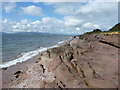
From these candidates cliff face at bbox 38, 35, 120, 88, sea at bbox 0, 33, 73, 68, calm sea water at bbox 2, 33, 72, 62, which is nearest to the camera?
cliff face at bbox 38, 35, 120, 88

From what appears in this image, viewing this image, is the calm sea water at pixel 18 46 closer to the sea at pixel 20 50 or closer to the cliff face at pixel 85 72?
the sea at pixel 20 50

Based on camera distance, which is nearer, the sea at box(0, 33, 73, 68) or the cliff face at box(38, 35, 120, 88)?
the cliff face at box(38, 35, 120, 88)

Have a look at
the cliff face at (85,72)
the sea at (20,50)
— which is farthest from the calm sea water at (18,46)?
the cliff face at (85,72)

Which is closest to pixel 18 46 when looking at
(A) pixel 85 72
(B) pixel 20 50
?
(B) pixel 20 50

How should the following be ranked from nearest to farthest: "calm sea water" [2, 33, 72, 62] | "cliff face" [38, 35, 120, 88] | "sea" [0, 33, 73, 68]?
"cliff face" [38, 35, 120, 88] → "sea" [0, 33, 73, 68] → "calm sea water" [2, 33, 72, 62]

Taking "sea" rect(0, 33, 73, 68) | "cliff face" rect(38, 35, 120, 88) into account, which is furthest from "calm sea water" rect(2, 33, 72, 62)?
"cliff face" rect(38, 35, 120, 88)

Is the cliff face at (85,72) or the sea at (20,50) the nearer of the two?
the cliff face at (85,72)

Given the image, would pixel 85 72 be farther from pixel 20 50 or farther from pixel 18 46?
pixel 18 46

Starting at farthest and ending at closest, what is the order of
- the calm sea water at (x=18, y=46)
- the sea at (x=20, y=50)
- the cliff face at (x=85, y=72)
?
the calm sea water at (x=18, y=46) → the sea at (x=20, y=50) → the cliff face at (x=85, y=72)

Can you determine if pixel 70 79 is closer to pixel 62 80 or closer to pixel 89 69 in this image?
pixel 62 80

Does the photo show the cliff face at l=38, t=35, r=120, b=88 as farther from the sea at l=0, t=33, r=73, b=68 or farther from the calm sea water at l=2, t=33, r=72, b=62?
the calm sea water at l=2, t=33, r=72, b=62

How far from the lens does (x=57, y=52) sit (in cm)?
1166

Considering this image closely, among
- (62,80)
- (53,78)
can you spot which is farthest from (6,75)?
(62,80)

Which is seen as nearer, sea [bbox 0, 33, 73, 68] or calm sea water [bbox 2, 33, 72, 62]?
sea [bbox 0, 33, 73, 68]
